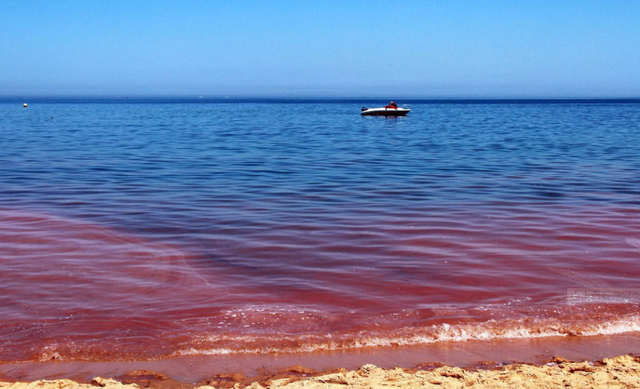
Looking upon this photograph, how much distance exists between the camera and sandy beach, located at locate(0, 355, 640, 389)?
445cm

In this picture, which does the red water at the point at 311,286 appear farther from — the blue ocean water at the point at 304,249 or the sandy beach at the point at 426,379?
the sandy beach at the point at 426,379

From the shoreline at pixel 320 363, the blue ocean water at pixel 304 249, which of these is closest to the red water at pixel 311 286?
the blue ocean water at pixel 304 249

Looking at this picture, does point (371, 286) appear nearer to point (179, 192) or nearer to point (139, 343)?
point (139, 343)

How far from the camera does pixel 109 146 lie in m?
25.2

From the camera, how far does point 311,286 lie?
23.2 ft

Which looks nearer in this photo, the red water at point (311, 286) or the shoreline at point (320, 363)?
the shoreline at point (320, 363)

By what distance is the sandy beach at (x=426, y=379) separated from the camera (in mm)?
4453

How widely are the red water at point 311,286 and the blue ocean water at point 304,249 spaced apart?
3 centimetres

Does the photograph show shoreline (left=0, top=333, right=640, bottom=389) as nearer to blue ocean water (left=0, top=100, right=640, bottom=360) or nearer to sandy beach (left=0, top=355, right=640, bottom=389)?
sandy beach (left=0, top=355, right=640, bottom=389)

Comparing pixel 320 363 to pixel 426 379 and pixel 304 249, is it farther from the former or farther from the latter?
pixel 304 249

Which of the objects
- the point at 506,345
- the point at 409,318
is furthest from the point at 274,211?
the point at 506,345

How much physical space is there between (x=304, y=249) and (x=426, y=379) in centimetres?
425

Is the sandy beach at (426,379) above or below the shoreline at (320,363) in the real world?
above

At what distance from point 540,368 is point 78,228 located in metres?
7.57
